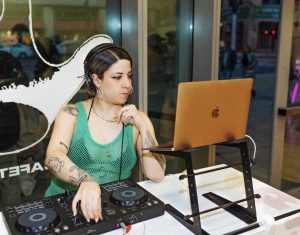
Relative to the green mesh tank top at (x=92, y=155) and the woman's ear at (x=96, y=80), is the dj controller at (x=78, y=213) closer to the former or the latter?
the green mesh tank top at (x=92, y=155)

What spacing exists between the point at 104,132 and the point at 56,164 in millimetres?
293

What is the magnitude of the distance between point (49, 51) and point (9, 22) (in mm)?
282

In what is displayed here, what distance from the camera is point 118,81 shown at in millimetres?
1537

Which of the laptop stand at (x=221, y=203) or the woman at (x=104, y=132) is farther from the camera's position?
the woman at (x=104, y=132)

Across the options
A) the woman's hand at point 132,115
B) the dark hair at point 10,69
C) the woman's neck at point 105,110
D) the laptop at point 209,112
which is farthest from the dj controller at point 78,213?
the dark hair at point 10,69

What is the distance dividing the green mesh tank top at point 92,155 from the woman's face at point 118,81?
199 millimetres

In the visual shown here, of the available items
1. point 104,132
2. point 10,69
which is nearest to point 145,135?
point 104,132

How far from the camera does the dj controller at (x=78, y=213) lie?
101cm

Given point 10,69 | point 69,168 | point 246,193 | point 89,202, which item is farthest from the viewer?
point 10,69

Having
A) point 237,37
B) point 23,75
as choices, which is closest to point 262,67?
point 237,37

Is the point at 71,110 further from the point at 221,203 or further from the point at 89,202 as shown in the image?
→ the point at 221,203

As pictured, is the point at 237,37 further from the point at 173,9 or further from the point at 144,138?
the point at 144,138

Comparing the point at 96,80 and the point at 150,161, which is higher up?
the point at 96,80

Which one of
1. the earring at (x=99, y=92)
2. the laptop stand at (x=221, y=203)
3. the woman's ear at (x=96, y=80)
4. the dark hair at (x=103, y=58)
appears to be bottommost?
the laptop stand at (x=221, y=203)
